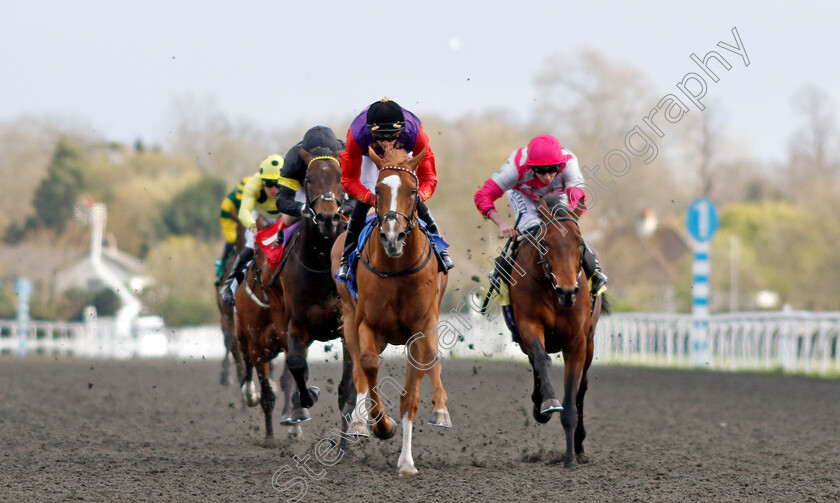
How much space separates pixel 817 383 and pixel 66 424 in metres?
11.3

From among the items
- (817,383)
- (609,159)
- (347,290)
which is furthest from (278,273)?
(817,383)

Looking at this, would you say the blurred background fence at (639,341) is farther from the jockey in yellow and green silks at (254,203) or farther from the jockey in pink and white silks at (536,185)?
the jockey in yellow and green silks at (254,203)

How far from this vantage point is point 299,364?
7750mm

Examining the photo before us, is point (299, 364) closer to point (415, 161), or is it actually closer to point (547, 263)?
point (547, 263)

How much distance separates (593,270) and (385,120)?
211 centimetres

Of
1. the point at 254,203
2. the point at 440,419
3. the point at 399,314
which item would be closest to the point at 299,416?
the point at 440,419

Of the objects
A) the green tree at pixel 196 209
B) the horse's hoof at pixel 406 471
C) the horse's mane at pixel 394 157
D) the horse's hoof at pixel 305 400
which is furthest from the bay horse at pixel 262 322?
the green tree at pixel 196 209

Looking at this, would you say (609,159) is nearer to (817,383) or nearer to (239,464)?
(239,464)

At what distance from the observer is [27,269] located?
150ft

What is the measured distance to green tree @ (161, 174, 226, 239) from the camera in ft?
151

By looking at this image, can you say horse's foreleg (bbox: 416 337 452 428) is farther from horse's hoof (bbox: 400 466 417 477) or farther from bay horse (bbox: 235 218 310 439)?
bay horse (bbox: 235 218 310 439)

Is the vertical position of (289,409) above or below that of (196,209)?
below

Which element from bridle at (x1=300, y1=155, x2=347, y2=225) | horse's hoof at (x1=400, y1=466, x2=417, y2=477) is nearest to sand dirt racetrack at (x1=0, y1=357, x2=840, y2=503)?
horse's hoof at (x1=400, y1=466, x2=417, y2=477)

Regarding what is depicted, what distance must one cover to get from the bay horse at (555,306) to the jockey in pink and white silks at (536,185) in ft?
0.59
